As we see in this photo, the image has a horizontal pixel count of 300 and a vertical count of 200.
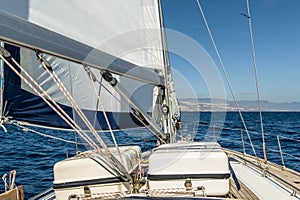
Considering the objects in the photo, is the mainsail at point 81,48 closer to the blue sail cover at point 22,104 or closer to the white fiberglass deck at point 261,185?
the blue sail cover at point 22,104

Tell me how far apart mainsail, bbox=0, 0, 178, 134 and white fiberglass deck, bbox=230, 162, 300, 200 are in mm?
1268

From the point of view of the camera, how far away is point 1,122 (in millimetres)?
2369

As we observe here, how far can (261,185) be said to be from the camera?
2725mm

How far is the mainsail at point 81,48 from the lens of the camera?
143 cm

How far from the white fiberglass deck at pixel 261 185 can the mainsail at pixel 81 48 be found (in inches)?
49.9

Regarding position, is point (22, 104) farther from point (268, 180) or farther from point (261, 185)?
point (268, 180)

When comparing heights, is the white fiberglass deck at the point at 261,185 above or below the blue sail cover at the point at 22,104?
below

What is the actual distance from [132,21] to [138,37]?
177 mm

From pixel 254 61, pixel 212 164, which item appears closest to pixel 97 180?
pixel 212 164

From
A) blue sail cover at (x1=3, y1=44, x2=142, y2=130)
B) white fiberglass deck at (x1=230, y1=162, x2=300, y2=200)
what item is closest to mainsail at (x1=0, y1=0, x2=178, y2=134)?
blue sail cover at (x1=3, y1=44, x2=142, y2=130)

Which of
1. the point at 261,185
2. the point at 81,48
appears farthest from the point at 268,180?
the point at 81,48

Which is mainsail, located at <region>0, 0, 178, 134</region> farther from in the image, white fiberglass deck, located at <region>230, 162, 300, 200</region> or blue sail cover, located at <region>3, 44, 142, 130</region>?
white fiberglass deck, located at <region>230, 162, 300, 200</region>

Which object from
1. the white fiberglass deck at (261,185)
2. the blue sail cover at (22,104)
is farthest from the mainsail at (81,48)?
the white fiberglass deck at (261,185)

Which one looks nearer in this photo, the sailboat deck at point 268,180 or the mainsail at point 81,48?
the mainsail at point 81,48
